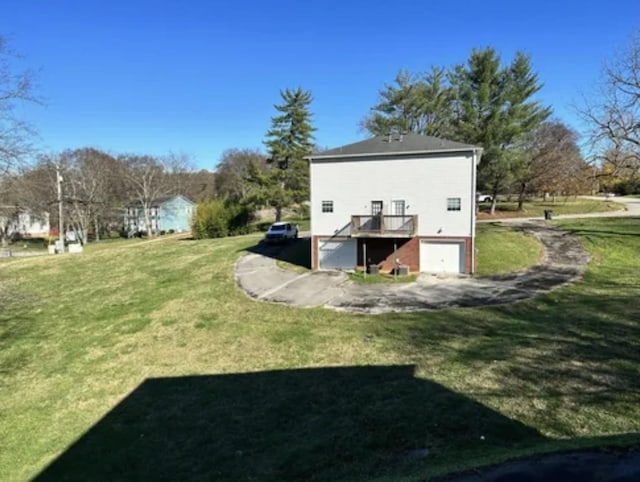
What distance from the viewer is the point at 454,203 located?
69.1ft

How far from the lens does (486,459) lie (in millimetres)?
5137

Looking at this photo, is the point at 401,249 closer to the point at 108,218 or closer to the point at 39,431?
the point at 39,431

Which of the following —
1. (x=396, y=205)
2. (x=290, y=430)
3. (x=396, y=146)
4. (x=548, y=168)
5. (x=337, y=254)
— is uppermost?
(x=548, y=168)

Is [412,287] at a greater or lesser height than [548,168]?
lesser

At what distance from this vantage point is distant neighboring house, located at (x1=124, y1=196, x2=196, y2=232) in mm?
61531

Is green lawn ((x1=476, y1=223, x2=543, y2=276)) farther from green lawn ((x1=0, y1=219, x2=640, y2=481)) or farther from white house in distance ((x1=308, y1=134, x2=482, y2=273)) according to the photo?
green lawn ((x1=0, y1=219, x2=640, y2=481))

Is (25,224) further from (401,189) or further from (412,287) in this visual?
(412,287)

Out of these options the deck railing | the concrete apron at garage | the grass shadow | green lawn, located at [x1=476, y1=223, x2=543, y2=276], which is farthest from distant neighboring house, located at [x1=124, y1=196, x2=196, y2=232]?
the grass shadow

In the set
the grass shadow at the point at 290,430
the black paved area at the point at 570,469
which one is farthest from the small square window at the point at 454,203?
the black paved area at the point at 570,469

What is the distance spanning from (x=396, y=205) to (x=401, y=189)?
2.95 ft

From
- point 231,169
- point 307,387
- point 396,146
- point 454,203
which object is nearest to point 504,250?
point 454,203

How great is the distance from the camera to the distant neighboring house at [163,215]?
61.5 meters

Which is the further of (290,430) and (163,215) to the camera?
(163,215)

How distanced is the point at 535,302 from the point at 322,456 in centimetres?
1178
